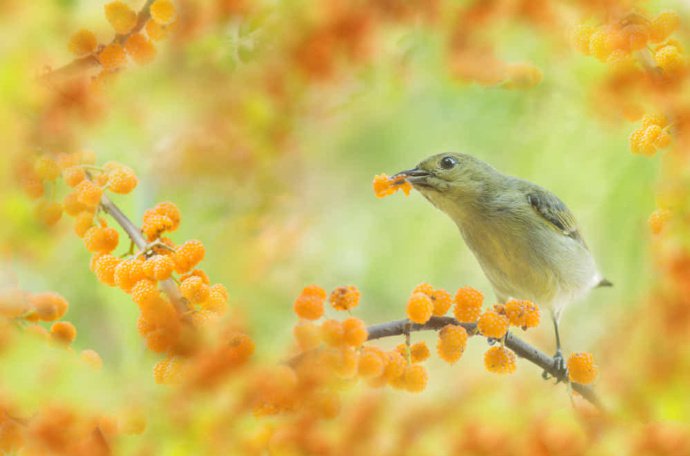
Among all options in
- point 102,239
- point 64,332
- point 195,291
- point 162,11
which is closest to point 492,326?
point 195,291

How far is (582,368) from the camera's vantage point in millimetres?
1738

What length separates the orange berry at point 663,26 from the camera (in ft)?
5.91

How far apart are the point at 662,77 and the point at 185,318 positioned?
1.21m

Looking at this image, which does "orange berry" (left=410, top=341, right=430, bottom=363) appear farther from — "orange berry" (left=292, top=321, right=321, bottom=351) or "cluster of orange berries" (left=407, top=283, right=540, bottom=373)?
"orange berry" (left=292, top=321, right=321, bottom=351)

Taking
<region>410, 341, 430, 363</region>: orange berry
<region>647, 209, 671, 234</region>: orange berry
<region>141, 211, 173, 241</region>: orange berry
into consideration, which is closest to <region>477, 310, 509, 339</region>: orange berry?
<region>410, 341, 430, 363</region>: orange berry

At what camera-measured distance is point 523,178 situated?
3119 mm

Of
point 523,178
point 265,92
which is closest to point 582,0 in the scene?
point 523,178

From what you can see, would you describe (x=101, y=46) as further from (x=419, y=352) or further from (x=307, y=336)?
(x=419, y=352)

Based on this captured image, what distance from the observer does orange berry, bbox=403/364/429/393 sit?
1602 millimetres

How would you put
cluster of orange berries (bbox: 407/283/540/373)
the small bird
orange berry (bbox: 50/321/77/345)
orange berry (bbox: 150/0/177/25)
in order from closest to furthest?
cluster of orange berries (bbox: 407/283/540/373), orange berry (bbox: 50/321/77/345), orange berry (bbox: 150/0/177/25), the small bird

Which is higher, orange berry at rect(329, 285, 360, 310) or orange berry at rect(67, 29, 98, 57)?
orange berry at rect(67, 29, 98, 57)

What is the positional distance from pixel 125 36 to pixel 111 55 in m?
0.06

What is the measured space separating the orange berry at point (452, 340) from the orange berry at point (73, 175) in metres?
0.86

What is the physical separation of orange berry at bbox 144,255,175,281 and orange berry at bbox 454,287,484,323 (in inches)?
23.6
